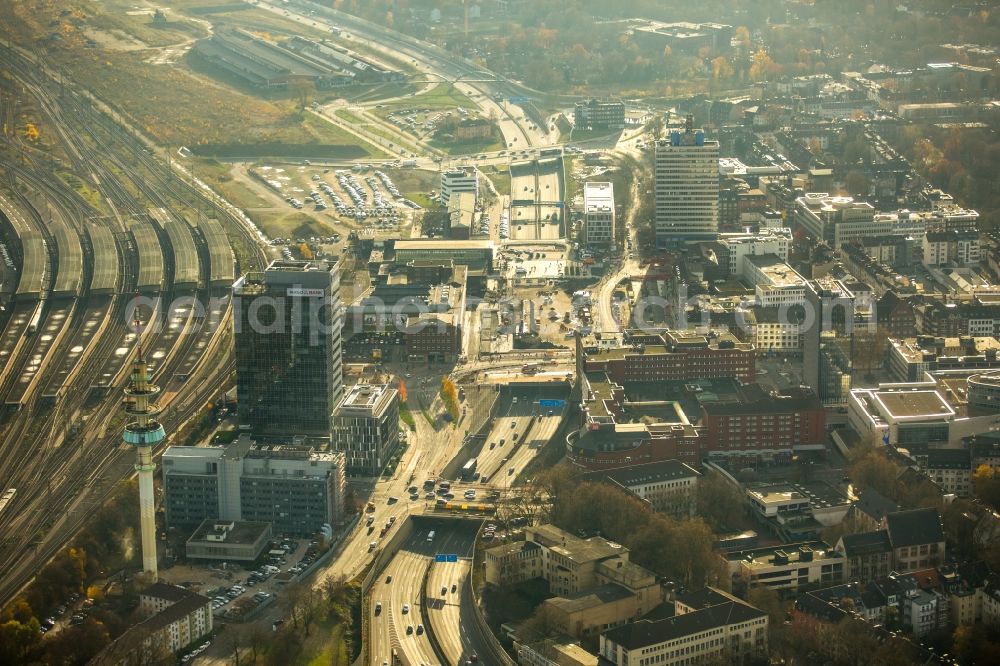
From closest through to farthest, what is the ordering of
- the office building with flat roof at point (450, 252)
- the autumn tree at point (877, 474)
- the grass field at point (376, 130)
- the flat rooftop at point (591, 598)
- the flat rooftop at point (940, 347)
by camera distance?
1. the flat rooftop at point (591, 598)
2. the autumn tree at point (877, 474)
3. the flat rooftop at point (940, 347)
4. the office building with flat roof at point (450, 252)
5. the grass field at point (376, 130)

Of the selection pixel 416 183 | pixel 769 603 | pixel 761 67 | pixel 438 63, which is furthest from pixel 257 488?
pixel 438 63

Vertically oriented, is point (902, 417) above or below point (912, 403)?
below

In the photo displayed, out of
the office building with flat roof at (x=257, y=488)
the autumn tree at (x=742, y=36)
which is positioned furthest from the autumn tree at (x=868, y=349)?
the autumn tree at (x=742, y=36)

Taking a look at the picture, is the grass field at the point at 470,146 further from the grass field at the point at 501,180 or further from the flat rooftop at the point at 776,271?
the flat rooftop at the point at 776,271

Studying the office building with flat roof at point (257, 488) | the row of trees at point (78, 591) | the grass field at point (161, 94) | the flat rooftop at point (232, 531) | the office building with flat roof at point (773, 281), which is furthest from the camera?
the grass field at point (161, 94)

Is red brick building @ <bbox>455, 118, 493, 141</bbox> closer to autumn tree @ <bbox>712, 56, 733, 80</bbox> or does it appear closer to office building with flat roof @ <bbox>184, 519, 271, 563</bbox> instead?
autumn tree @ <bbox>712, 56, 733, 80</bbox>

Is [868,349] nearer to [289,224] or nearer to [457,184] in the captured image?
[457,184]

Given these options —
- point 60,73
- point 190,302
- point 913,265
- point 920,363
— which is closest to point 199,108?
point 60,73
